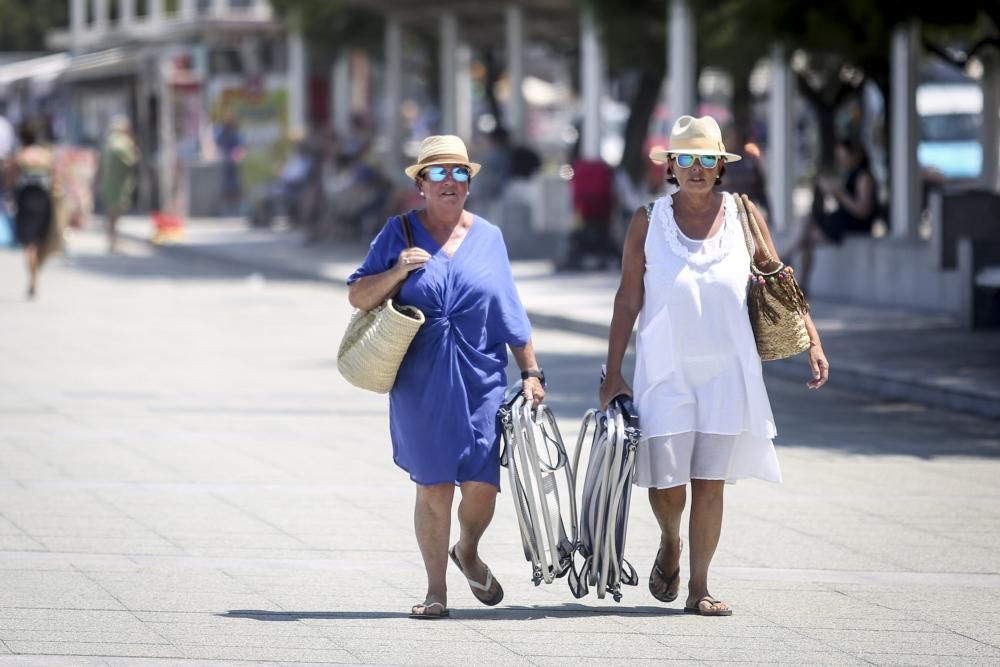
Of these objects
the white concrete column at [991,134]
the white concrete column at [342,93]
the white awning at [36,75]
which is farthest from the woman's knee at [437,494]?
the white awning at [36,75]

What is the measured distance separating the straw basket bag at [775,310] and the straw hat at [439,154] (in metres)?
1.07

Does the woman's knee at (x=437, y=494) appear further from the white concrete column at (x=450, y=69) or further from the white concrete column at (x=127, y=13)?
the white concrete column at (x=127, y=13)

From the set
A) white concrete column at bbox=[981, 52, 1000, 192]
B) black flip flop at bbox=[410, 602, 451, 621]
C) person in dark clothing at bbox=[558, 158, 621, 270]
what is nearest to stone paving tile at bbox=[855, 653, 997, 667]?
black flip flop at bbox=[410, 602, 451, 621]

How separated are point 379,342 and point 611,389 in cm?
83

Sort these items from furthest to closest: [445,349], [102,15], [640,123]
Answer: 1. [102,15]
2. [640,123]
3. [445,349]

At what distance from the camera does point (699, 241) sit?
7000 millimetres

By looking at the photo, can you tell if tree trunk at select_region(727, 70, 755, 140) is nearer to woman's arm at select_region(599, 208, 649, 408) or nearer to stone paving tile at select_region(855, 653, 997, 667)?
woman's arm at select_region(599, 208, 649, 408)

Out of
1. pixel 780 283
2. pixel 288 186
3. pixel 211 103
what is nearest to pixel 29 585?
pixel 780 283

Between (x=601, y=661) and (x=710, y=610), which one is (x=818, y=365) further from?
(x=601, y=661)

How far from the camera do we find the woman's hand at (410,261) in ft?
22.4

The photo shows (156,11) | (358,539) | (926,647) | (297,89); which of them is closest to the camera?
(926,647)

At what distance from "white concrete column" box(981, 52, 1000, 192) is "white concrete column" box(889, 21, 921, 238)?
93.8 inches

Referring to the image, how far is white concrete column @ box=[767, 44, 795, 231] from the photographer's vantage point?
888 inches

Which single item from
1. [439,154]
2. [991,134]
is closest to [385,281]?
[439,154]
